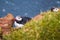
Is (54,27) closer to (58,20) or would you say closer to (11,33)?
(58,20)

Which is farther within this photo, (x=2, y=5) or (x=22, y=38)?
(x=2, y=5)

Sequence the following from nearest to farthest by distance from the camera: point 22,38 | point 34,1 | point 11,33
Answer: point 22,38 < point 11,33 < point 34,1

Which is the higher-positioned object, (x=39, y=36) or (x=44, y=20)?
(x=44, y=20)

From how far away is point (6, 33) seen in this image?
1.95 meters

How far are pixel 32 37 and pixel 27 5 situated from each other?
3.33 m

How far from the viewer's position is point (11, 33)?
188cm

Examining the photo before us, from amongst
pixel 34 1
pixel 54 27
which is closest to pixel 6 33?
pixel 54 27

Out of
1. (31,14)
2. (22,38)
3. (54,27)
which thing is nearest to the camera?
(54,27)

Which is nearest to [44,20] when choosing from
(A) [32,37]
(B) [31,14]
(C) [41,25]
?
(C) [41,25]

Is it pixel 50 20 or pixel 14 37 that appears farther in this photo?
pixel 14 37

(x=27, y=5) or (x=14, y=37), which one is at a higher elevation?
(x=27, y=5)

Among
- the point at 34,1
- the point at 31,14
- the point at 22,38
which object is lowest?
Answer: the point at 22,38

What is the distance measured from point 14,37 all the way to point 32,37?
0.23 metres

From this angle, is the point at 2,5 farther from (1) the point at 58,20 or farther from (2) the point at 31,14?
(1) the point at 58,20
